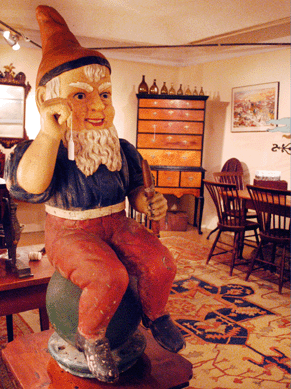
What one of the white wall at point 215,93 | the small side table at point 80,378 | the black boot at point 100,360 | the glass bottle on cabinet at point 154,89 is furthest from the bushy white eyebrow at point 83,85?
the glass bottle on cabinet at point 154,89

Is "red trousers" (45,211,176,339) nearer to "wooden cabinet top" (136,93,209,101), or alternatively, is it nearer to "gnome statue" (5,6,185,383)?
"gnome statue" (5,6,185,383)

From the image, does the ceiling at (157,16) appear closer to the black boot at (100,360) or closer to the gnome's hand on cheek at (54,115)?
the gnome's hand on cheek at (54,115)

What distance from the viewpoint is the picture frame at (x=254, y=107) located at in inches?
191

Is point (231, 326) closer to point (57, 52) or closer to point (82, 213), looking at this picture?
point (82, 213)

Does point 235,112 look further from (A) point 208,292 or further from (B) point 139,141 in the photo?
(A) point 208,292

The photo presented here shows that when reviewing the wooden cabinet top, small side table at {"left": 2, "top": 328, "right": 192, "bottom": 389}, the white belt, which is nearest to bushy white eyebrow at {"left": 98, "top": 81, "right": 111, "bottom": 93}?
the white belt

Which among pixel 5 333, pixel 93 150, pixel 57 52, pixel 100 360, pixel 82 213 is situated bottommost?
pixel 5 333

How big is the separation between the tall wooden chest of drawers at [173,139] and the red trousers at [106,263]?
3945 mm

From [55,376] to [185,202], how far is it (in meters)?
5.03

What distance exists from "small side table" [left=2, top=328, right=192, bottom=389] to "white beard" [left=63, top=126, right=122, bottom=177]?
0.71 meters

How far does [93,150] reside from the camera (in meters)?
1.21

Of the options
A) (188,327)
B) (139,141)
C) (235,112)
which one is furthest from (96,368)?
(235,112)

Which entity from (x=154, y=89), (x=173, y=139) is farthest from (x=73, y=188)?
(x=154, y=89)

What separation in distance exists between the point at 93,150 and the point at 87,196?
16cm
